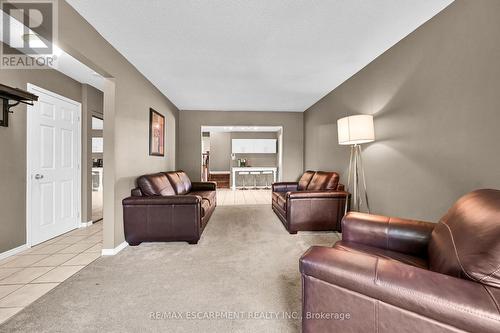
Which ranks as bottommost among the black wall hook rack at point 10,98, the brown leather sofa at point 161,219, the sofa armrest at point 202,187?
the brown leather sofa at point 161,219

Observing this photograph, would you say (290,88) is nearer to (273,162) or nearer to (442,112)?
(442,112)

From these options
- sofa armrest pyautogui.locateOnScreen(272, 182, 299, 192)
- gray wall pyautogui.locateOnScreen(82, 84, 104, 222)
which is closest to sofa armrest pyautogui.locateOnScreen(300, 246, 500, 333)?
sofa armrest pyautogui.locateOnScreen(272, 182, 299, 192)

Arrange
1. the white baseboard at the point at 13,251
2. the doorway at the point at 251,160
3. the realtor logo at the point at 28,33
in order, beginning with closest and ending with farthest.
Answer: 1. the realtor logo at the point at 28,33
2. the white baseboard at the point at 13,251
3. the doorway at the point at 251,160

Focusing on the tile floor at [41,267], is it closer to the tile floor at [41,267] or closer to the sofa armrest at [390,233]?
the tile floor at [41,267]

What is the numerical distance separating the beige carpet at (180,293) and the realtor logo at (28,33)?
2177 mm

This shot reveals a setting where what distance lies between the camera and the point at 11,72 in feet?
7.98

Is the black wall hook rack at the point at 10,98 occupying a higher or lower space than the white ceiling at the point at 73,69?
lower

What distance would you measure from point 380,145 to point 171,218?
2.88m

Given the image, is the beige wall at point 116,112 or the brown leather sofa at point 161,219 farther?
the brown leather sofa at point 161,219

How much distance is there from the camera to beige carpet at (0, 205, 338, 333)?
55.9 inches

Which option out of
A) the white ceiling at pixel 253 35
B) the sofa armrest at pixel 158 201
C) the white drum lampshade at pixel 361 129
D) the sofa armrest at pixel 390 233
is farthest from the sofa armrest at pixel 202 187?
the sofa armrest at pixel 390 233

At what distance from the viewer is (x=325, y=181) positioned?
3.69 meters

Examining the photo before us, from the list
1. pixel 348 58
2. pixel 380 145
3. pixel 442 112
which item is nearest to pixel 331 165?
pixel 380 145

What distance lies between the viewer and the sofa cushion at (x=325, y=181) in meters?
3.56
